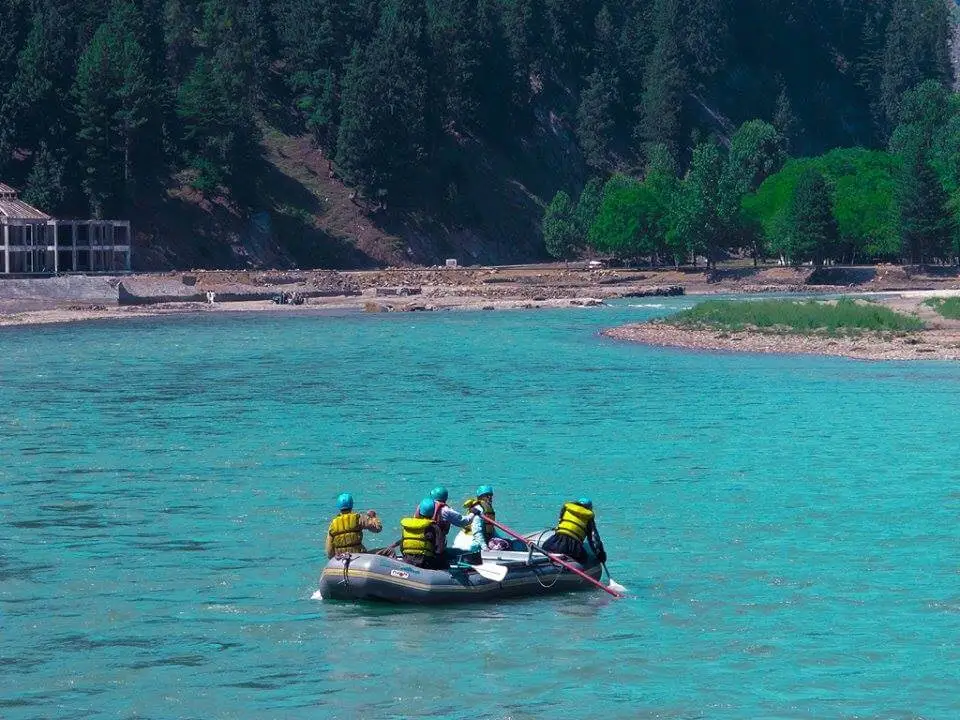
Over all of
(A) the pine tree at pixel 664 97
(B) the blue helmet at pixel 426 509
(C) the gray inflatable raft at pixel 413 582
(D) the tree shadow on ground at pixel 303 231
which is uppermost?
(A) the pine tree at pixel 664 97

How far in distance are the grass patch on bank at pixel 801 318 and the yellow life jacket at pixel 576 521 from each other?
177ft

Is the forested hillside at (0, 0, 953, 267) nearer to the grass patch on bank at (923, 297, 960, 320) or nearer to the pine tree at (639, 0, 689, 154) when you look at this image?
the pine tree at (639, 0, 689, 154)

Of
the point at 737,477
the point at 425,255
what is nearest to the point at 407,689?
the point at 737,477

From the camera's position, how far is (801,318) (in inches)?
3273

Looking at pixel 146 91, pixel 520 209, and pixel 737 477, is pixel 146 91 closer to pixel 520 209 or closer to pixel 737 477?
pixel 520 209

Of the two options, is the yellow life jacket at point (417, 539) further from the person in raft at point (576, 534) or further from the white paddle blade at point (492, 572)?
the person in raft at point (576, 534)

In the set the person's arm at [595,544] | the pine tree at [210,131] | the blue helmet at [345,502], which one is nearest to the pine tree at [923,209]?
the pine tree at [210,131]

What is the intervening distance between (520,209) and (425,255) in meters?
18.0

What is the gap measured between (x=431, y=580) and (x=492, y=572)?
1.17 m

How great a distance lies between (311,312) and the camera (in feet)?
360

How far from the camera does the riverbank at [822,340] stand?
7212 centimetres

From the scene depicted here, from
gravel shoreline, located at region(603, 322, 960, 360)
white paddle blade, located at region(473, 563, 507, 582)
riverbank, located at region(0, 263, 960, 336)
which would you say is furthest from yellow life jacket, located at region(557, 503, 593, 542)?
riverbank, located at region(0, 263, 960, 336)

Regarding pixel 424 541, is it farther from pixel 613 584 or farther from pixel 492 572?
pixel 613 584

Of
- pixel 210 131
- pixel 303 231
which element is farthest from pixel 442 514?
pixel 303 231
